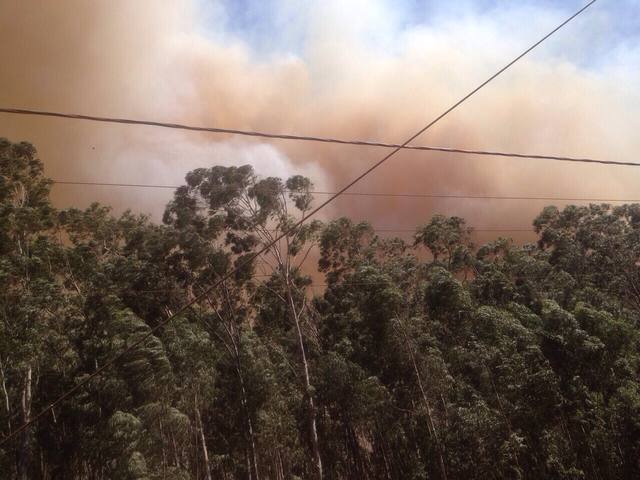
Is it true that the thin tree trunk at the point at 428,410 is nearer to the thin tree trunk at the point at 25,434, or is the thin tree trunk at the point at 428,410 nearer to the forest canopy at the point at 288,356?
the forest canopy at the point at 288,356

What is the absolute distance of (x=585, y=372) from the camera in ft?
46.7

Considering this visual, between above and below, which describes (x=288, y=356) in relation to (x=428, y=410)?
above

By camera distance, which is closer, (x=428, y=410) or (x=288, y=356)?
(x=428, y=410)

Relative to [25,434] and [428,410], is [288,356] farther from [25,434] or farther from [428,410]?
[25,434]

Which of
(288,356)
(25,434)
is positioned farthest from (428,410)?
(25,434)

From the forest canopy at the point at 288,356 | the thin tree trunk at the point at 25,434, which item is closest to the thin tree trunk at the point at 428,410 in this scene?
the forest canopy at the point at 288,356

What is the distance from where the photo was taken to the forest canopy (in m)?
14.1

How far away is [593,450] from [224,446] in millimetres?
13679

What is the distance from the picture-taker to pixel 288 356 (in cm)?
2175

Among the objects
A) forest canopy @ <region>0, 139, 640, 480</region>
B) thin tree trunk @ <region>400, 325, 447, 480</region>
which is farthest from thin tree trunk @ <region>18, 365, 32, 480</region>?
thin tree trunk @ <region>400, 325, 447, 480</region>

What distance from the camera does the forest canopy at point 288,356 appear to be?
14.1m

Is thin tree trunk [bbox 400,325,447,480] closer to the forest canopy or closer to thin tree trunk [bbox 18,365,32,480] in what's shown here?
the forest canopy

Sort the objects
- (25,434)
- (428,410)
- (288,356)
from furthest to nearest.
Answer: (288,356)
(428,410)
(25,434)

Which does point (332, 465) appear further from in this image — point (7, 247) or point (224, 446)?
point (7, 247)
